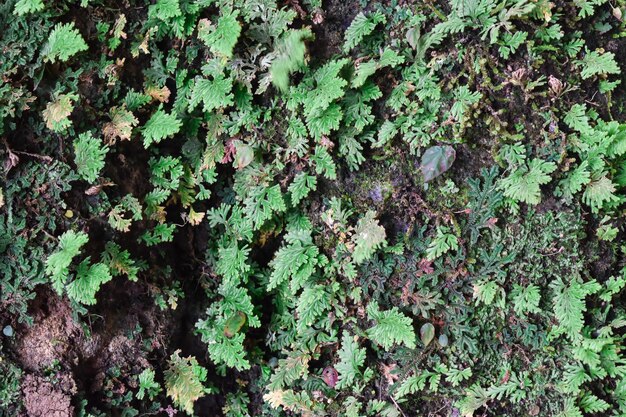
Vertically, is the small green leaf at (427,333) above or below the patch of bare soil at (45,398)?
below

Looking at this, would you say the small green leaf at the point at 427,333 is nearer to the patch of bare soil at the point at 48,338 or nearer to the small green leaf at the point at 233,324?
the small green leaf at the point at 233,324

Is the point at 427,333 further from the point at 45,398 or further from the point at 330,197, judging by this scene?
the point at 45,398

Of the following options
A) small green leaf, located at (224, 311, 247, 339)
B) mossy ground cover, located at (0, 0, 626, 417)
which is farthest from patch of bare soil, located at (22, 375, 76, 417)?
small green leaf, located at (224, 311, 247, 339)

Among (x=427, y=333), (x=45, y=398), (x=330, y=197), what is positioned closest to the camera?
(x=45, y=398)

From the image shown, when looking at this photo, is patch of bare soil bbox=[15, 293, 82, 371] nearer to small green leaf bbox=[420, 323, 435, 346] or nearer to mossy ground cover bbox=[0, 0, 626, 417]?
mossy ground cover bbox=[0, 0, 626, 417]

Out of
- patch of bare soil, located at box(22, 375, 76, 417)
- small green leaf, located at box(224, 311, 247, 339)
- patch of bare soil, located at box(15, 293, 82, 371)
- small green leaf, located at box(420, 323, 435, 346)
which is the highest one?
patch of bare soil, located at box(15, 293, 82, 371)

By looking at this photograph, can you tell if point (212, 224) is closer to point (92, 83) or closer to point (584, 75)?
point (92, 83)

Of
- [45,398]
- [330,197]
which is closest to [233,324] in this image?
[330,197]

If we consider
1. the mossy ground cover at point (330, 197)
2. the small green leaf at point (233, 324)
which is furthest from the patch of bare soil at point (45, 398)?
the small green leaf at point (233, 324)

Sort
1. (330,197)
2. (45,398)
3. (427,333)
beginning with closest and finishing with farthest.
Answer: (45,398)
(427,333)
(330,197)
